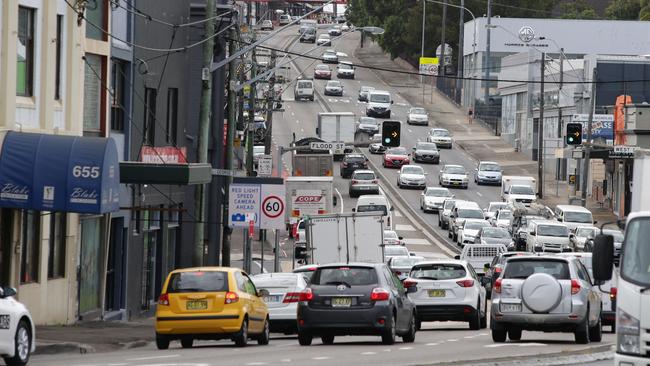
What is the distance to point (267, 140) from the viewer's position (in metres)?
74.6

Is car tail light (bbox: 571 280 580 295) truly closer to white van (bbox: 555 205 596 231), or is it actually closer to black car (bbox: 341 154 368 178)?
white van (bbox: 555 205 596 231)

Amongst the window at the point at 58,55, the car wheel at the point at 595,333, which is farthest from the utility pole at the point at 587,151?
the car wheel at the point at 595,333

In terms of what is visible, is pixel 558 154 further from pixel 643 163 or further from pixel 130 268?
pixel 643 163

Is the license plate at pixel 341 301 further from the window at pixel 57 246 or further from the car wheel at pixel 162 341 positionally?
the window at pixel 57 246

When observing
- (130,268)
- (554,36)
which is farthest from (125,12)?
(554,36)

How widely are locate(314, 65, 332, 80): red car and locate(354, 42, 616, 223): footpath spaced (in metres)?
6.58

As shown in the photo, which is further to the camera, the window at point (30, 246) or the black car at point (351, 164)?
the black car at point (351, 164)

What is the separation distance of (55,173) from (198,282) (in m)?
5.36

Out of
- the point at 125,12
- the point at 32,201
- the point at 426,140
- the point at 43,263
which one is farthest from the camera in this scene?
the point at 426,140

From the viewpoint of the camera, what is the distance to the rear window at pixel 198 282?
25.7 m

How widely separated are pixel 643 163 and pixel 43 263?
18.5m

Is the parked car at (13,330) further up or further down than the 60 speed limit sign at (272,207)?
further down

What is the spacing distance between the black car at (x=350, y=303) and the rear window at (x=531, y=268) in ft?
6.54

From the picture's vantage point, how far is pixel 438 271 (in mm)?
32312
